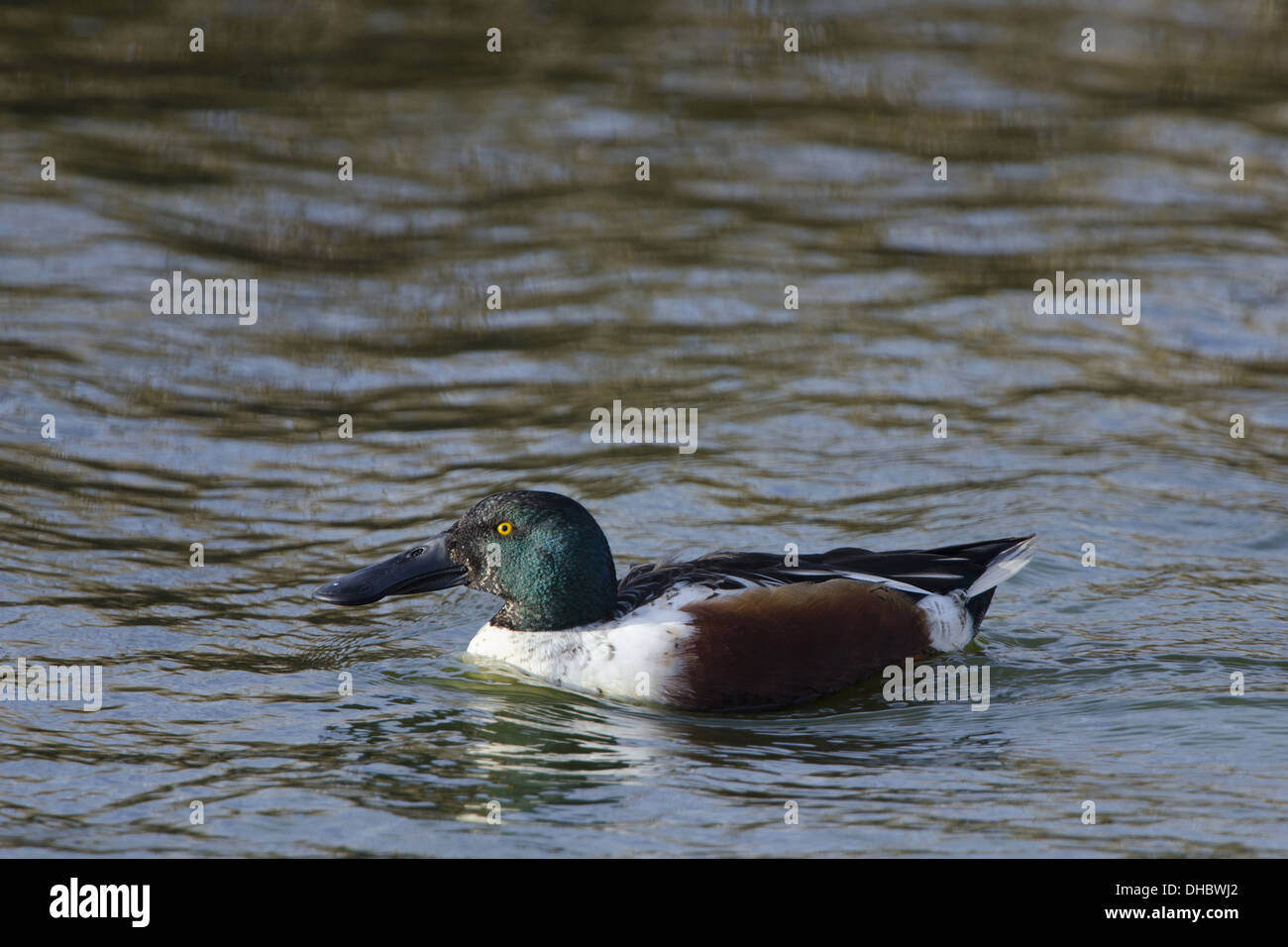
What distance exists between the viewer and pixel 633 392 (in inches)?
476

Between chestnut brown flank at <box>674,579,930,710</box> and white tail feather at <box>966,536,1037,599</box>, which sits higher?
white tail feather at <box>966,536,1037,599</box>

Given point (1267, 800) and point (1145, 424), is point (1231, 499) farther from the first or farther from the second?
point (1267, 800)

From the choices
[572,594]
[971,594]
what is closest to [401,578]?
[572,594]

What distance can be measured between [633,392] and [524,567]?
13.7 ft

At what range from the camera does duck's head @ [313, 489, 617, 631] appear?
7.99 metres

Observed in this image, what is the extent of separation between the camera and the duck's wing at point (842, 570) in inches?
318

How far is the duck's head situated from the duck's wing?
0.22m

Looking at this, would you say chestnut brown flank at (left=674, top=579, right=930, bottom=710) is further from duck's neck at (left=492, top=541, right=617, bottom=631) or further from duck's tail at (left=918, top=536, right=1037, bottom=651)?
duck's neck at (left=492, top=541, right=617, bottom=631)
